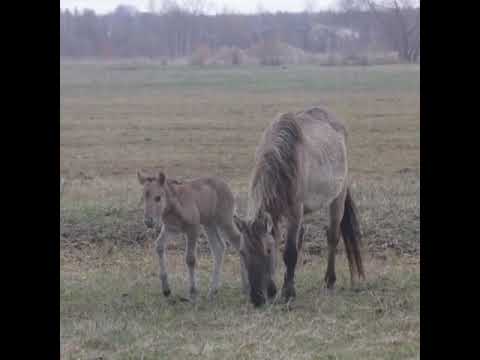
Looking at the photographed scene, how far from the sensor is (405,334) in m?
6.60

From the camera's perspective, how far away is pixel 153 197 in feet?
24.3

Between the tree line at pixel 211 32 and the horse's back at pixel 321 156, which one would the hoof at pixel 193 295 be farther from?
the tree line at pixel 211 32

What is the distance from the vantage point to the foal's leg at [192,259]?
26.2ft

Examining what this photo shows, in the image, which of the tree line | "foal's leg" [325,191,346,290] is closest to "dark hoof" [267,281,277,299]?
"foal's leg" [325,191,346,290]

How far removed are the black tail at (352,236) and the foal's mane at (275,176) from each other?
133 centimetres

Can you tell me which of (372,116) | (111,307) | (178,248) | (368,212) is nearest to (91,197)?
(178,248)

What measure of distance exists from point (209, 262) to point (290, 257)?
2.10 meters

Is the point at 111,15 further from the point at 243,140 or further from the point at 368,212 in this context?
the point at 368,212

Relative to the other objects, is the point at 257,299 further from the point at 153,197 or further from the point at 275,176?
the point at 153,197

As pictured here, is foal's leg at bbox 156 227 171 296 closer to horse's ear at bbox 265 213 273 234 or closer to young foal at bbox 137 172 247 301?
young foal at bbox 137 172 247 301

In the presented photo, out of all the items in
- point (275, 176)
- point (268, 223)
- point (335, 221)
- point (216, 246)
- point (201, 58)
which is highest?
point (201, 58)

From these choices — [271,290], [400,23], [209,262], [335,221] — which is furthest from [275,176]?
[400,23]

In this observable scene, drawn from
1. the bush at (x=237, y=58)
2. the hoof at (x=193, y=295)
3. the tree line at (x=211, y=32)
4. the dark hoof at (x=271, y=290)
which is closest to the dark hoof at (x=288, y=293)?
the dark hoof at (x=271, y=290)
